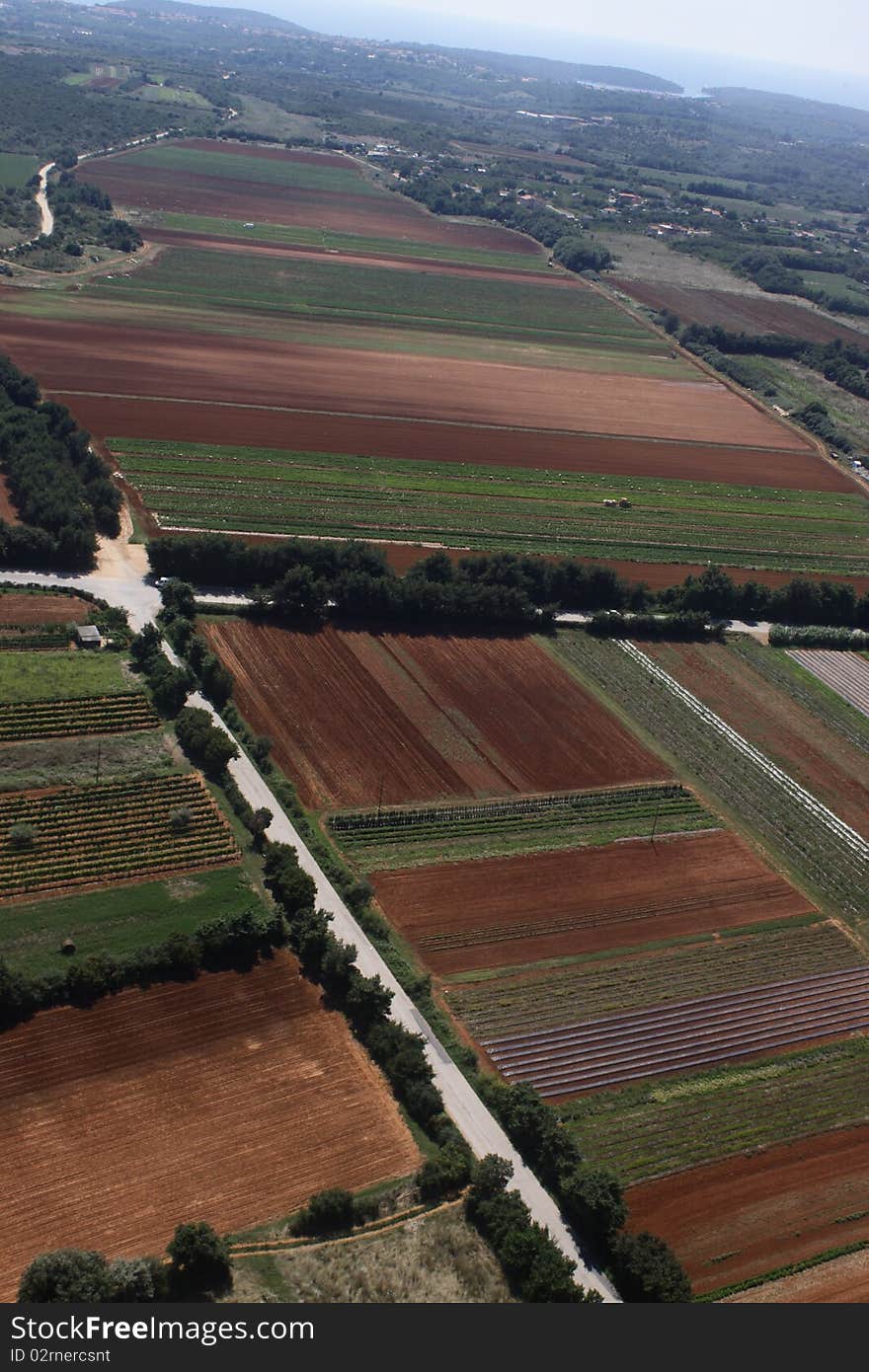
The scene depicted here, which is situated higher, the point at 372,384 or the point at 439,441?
the point at 372,384

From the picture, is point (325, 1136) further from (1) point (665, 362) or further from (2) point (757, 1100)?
(1) point (665, 362)

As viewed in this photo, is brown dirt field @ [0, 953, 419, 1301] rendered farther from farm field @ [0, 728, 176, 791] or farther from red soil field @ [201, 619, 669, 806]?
red soil field @ [201, 619, 669, 806]

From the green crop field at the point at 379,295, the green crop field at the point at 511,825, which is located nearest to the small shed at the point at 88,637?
the green crop field at the point at 511,825

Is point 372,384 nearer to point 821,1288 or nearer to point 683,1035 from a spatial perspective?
point 683,1035

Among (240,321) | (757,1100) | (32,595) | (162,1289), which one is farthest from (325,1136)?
(240,321)

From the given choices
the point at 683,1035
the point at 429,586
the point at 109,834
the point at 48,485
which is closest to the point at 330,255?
the point at 48,485

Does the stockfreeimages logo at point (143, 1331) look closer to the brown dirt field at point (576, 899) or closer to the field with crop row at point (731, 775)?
the brown dirt field at point (576, 899)
